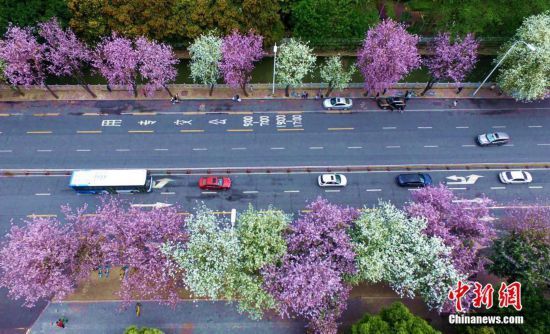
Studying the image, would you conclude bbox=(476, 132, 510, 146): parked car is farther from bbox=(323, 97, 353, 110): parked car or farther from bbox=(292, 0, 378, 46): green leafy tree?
bbox=(292, 0, 378, 46): green leafy tree

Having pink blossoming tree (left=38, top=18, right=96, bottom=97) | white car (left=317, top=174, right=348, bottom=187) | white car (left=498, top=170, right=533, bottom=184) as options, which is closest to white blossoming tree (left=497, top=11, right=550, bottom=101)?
white car (left=498, top=170, right=533, bottom=184)

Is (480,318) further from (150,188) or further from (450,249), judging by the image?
(150,188)

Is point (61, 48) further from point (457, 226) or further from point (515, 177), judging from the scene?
point (515, 177)

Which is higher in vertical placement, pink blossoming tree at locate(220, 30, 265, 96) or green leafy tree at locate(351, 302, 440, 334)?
pink blossoming tree at locate(220, 30, 265, 96)

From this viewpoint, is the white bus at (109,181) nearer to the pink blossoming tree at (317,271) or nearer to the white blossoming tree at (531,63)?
the pink blossoming tree at (317,271)

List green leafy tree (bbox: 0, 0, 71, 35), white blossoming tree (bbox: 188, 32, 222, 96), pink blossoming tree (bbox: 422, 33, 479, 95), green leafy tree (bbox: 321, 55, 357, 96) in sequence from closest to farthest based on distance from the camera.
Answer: white blossoming tree (bbox: 188, 32, 222, 96) → green leafy tree (bbox: 0, 0, 71, 35) → pink blossoming tree (bbox: 422, 33, 479, 95) → green leafy tree (bbox: 321, 55, 357, 96)

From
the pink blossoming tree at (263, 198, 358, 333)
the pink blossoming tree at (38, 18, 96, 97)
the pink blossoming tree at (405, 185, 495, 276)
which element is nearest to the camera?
the pink blossoming tree at (263, 198, 358, 333)

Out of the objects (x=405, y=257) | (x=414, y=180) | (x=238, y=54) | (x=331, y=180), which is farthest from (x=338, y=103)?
(x=405, y=257)

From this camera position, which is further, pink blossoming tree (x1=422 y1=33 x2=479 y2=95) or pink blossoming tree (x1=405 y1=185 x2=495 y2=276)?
pink blossoming tree (x1=422 y1=33 x2=479 y2=95)

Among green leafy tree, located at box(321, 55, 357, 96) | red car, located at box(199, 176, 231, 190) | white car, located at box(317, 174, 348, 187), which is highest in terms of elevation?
green leafy tree, located at box(321, 55, 357, 96)
